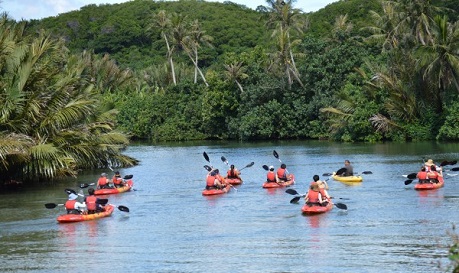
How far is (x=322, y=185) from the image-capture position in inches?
1264

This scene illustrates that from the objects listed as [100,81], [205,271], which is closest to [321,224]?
[205,271]

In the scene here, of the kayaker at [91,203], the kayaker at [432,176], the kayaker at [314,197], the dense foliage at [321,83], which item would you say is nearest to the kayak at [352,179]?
the kayaker at [432,176]

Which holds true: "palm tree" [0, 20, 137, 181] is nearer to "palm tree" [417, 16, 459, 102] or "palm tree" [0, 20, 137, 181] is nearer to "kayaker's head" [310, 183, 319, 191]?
"kayaker's head" [310, 183, 319, 191]

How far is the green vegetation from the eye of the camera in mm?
66812

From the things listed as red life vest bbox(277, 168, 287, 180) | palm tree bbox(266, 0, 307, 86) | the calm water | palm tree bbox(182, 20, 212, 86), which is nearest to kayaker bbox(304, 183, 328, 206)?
the calm water

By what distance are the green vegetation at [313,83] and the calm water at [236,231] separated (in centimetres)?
862

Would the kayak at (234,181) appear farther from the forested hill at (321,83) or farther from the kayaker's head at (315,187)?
the forested hill at (321,83)

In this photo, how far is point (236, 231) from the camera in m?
28.1

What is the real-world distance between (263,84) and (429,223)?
188ft

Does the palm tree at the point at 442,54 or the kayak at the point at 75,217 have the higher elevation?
the palm tree at the point at 442,54

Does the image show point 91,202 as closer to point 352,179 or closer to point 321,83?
point 352,179

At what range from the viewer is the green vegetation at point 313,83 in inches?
2630

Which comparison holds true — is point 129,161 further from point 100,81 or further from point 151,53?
point 151,53

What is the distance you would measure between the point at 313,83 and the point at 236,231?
54.7 m
